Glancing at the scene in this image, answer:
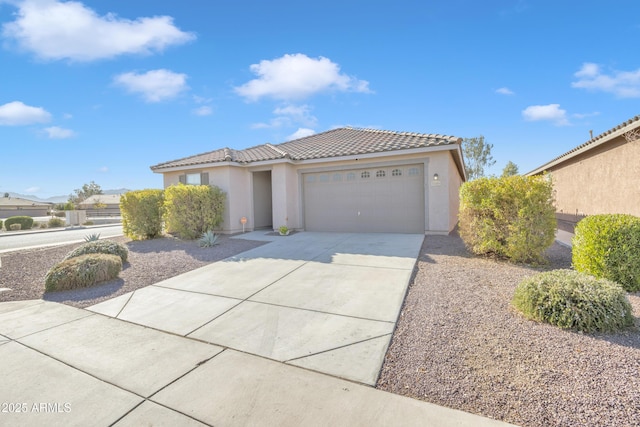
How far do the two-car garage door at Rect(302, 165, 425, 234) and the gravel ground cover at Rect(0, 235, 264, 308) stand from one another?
11.9 feet

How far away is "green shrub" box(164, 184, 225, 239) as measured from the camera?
426 inches

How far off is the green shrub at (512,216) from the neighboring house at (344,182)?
3306mm

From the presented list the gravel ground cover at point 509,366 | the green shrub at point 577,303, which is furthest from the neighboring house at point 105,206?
the green shrub at point 577,303

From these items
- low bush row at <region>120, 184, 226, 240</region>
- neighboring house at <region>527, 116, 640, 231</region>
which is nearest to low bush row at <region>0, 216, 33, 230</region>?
low bush row at <region>120, 184, 226, 240</region>

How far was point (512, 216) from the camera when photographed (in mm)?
6434

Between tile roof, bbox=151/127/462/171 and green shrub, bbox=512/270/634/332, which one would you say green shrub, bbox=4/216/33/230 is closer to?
tile roof, bbox=151/127/462/171

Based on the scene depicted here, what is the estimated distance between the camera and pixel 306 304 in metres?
4.54

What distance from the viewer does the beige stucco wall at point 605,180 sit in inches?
310

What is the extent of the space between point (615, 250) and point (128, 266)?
34.0ft

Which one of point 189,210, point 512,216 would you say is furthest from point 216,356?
point 189,210

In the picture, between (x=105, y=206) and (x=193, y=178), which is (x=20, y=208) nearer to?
(x=105, y=206)

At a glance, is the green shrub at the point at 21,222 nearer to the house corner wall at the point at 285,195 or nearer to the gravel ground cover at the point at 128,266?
the gravel ground cover at the point at 128,266

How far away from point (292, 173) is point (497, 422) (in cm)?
1118

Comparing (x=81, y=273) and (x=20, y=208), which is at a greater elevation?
(x=20, y=208)
